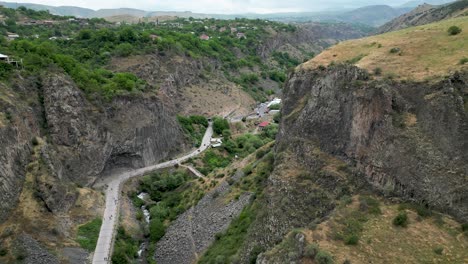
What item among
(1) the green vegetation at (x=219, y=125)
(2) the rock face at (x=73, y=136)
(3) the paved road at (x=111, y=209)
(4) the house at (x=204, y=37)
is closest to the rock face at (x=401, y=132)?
(3) the paved road at (x=111, y=209)

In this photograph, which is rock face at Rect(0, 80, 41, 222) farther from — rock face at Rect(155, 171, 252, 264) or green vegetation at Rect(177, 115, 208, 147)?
green vegetation at Rect(177, 115, 208, 147)

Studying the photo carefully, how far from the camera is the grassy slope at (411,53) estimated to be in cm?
4112

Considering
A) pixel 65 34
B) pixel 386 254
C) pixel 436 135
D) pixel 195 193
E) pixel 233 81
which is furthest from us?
pixel 233 81

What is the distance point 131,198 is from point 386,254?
4320 cm

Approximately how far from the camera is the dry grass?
31.9m

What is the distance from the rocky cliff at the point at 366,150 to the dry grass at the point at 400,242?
1.96 m

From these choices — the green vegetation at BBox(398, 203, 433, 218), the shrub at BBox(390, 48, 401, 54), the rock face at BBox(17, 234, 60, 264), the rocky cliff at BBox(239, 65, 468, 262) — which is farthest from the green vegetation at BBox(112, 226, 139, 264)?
the shrub at BBox(390, 48, 401, 54)

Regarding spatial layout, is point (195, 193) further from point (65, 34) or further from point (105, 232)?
point (65, 34)

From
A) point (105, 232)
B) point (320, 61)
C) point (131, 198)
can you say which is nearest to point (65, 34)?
point (131, 198)

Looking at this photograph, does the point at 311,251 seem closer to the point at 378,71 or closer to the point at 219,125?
the point at 378,71

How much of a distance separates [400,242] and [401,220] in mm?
2135

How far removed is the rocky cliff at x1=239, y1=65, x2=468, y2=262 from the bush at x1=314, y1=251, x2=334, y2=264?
5901 millimetres

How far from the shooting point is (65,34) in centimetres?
12612

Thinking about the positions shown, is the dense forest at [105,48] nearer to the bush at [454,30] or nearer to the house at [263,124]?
the house at [263,124]
